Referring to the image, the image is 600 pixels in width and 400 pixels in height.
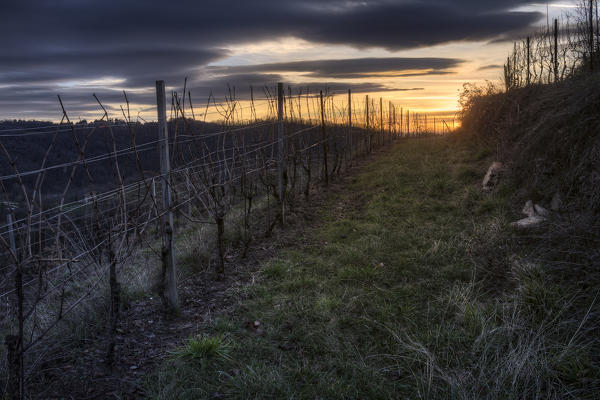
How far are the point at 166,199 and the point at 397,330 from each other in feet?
7.11

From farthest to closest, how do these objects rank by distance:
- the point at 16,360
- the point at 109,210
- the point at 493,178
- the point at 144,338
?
the point at 493,178
the point at 109,210
the point at 144,338
the point at 16,360

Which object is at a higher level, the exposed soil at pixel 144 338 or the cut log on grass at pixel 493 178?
the cut log on grass at pixel 493 178

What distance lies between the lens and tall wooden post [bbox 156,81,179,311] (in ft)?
10.6

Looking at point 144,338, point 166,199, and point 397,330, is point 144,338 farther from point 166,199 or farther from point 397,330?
point 397,330

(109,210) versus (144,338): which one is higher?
(109,210)

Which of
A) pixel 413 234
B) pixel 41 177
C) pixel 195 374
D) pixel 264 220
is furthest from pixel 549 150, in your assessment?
pixel 41 177

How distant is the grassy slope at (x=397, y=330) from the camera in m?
2.35

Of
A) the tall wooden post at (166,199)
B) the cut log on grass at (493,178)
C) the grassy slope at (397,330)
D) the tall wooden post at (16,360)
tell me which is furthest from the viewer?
the cut log on grass at (493,178)

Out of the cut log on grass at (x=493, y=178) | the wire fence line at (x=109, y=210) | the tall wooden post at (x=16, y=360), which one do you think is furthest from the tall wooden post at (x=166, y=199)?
the cut log on grass at (x=493, y=178)

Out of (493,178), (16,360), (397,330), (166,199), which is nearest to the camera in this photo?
(16,360)

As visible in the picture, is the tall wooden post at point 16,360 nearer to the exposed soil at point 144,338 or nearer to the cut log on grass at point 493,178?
the exposed soil at point 144,338

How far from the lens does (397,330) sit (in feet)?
9.86

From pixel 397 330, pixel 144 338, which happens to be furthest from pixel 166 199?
pixel 397 330

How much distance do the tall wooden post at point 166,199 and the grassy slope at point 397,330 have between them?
53cm
